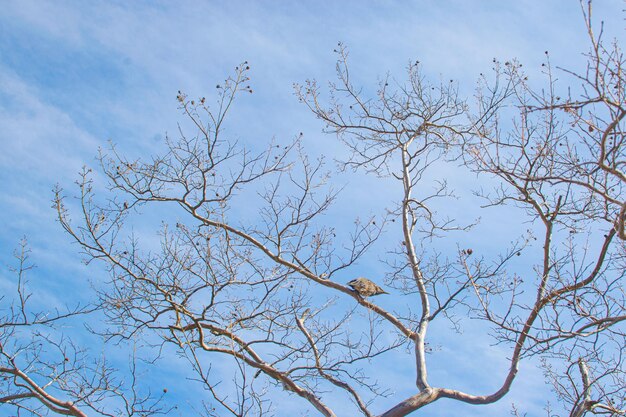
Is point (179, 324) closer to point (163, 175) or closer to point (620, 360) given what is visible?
point (163, 175)

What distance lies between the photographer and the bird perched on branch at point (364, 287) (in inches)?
295

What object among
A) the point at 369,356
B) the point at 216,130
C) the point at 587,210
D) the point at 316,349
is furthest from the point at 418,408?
the point at 216,130

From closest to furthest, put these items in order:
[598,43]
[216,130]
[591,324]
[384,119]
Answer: [598,43] < [591,324] < [216,130] < [384,119]

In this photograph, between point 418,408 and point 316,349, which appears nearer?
point 418,408

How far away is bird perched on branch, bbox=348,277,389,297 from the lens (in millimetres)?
7492

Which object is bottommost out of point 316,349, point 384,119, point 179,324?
point 316,349

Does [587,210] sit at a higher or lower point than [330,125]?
lower

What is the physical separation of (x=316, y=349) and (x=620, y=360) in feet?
10.6

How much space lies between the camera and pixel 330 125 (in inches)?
359

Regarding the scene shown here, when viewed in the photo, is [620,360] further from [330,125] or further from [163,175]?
[163,175]

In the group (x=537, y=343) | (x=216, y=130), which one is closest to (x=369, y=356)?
(x=537, y=343)

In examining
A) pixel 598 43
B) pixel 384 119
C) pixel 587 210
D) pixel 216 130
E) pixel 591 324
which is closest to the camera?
pixel 598 43

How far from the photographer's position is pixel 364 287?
748cm

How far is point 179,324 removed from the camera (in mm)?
7391
